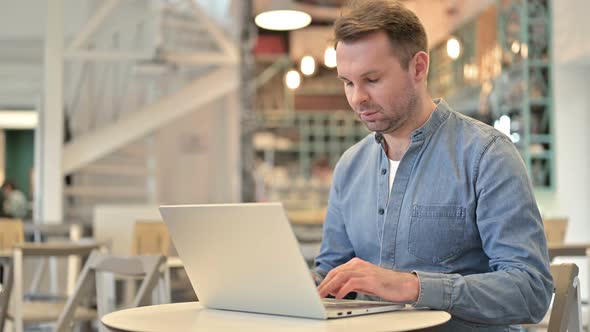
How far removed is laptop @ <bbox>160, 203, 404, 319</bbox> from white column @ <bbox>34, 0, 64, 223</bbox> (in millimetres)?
6920

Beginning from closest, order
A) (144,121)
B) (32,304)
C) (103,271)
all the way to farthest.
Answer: (103,271)
(32,304)
(144,121)

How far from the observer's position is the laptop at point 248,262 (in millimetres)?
1500

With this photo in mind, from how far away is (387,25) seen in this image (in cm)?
185

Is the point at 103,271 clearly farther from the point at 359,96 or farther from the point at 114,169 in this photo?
the point at 114,169

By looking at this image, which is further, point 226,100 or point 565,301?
point 226,100

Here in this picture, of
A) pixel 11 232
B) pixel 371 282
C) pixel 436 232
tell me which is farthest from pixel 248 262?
pixel 11 232

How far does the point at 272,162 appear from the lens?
12305 millimetres

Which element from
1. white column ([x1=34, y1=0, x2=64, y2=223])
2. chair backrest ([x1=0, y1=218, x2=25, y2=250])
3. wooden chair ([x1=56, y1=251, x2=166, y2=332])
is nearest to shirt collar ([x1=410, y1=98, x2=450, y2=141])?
wooden chair ([x1=56, y1=251, x2=166, y2=332])

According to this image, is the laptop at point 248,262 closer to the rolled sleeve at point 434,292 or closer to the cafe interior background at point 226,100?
the rolled sleeve at point 434,292

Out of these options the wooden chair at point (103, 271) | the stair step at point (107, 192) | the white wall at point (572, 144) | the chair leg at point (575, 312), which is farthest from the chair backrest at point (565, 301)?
the stair step at point (107, 192)

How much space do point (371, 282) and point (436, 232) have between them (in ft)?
1.04

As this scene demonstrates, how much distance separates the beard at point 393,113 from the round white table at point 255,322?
0.44 meters

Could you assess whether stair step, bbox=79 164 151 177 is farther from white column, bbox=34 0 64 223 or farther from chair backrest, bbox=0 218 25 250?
chair backrest, bbox=0 218 25 250

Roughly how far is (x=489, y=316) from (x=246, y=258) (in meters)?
0.53
